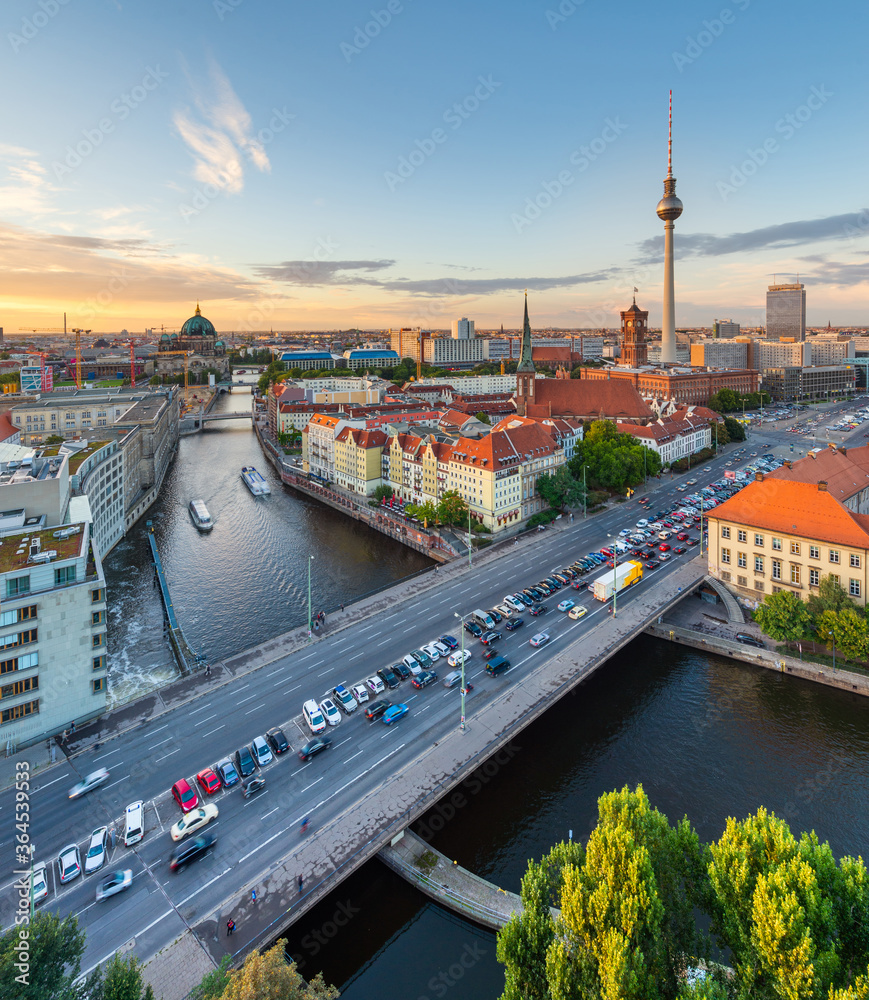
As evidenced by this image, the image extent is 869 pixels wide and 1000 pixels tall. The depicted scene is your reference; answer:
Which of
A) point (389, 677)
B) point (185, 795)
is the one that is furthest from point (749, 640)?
point (185, 795)

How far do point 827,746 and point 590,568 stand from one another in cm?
1905

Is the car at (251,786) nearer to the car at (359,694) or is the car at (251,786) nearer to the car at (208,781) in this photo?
the car at (208,781)

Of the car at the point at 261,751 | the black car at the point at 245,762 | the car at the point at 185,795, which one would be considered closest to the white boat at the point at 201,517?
the car at the point at 261,751

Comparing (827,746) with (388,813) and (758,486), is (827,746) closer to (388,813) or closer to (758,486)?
(758,486)

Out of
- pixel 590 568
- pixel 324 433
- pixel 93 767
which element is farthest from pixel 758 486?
pixel 324 433

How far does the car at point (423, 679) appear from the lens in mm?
29625

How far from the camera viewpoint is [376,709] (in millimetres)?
27391

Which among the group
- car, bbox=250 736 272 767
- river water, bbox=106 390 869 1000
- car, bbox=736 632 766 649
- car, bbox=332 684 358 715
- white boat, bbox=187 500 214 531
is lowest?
river water, bbox=106 390 869 1000

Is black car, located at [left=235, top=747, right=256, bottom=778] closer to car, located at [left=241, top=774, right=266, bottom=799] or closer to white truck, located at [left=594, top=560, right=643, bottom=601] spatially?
car, located at [left=241, top=774, right=266, bottom=799]

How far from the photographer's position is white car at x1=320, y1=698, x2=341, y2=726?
26781 millimetres

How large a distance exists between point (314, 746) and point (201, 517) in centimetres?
4534

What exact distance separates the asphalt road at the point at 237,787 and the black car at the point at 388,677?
530mm

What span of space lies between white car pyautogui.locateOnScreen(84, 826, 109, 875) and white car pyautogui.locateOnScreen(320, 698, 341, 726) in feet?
31.2

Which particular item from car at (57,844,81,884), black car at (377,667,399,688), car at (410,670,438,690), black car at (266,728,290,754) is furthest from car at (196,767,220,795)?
car at (410,670,438,690)
